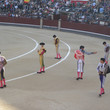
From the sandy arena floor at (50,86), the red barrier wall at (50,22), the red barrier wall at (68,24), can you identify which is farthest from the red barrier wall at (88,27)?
the sandy arena floor at (50,86)

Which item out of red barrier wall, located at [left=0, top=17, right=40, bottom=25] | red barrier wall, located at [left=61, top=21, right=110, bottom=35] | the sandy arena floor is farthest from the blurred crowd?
the sandy arena floor

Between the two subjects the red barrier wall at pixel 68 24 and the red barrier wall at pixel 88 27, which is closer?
the red barrier wall at pixel 88 27

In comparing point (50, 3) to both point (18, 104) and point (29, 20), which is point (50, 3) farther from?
point (18, 104)

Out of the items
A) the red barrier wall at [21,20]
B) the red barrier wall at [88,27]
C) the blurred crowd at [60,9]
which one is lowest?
the red barrier wall at [88,27]

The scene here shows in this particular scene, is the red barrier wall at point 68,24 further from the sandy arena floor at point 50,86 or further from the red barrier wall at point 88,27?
the sandy arena floor at point 50,86

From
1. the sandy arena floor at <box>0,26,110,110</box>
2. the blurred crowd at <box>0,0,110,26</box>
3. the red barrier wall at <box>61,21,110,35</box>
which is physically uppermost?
the blurred crowd at <box>0,0,110,26</box>

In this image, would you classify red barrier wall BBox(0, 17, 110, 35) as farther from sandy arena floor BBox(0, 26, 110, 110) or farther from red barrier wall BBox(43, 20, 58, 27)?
sandy arena floor BBox(0, 26, 110, 110)

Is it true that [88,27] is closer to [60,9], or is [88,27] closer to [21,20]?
[60,9]

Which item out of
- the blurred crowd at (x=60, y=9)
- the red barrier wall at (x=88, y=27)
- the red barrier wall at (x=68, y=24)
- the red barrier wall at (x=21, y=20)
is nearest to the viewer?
the red barrier wall at (x=88, y=27)

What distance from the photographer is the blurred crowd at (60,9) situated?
2492cm

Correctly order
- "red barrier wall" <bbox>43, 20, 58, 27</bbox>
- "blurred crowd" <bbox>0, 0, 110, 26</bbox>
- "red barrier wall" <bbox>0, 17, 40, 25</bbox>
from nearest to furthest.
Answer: "blurred crowd" <bbox>0, 0, 110, 26</bbox> < "red barrier wall" <bbox>43, 20, 58, 27</bbox> < "red barrier wall" <bbox>0, 17, 40, 25</bbox>

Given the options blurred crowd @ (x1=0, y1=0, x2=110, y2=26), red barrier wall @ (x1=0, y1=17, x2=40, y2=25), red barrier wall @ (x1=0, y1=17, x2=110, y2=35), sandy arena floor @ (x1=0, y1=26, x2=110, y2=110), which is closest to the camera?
sandy arena floor @ (x1=0, y1=26, x2=110, y2=110)

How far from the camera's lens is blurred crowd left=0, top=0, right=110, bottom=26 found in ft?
81.8

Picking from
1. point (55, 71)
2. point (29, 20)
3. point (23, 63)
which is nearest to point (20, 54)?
point (23, 63)
